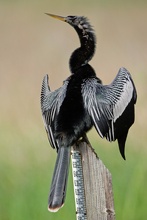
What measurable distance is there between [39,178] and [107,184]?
1.27 meters

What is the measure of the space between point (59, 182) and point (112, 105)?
Answer: 1.32ft

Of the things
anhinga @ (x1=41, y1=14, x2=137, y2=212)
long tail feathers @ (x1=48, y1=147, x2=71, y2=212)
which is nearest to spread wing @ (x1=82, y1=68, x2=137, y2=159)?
anhinga @ (x1=41, y1=14, x2=137, y2=212)

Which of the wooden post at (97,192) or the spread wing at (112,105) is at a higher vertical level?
the spread wing at (112,105)

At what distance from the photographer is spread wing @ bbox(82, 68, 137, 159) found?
2.67 metres

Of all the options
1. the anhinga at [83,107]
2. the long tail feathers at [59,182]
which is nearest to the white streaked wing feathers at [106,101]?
the anhinga at [83,107]

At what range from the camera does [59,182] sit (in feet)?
8.07

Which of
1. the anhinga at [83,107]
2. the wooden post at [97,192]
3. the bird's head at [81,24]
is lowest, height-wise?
the wooden post at [97,192]

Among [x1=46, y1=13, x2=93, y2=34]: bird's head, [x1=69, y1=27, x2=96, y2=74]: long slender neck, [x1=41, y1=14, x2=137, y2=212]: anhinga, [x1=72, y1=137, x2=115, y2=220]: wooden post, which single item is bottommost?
[x1=72, y1=137, x2=115, y2=220]: wooden post

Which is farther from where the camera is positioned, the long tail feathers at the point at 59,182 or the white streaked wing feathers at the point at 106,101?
the white streaked wing feathers at the point at 106,101

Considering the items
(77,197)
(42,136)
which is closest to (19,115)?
(42,136)

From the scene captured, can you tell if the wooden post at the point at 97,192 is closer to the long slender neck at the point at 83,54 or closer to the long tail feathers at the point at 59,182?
the long tail feathers at the point at 59,182

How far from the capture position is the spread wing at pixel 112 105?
2.67 m

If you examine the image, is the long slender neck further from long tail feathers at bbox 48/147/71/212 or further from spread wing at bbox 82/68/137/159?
long tail feathers at bbox 48/147/71/212

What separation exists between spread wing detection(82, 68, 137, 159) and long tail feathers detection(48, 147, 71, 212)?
0.53 ft
